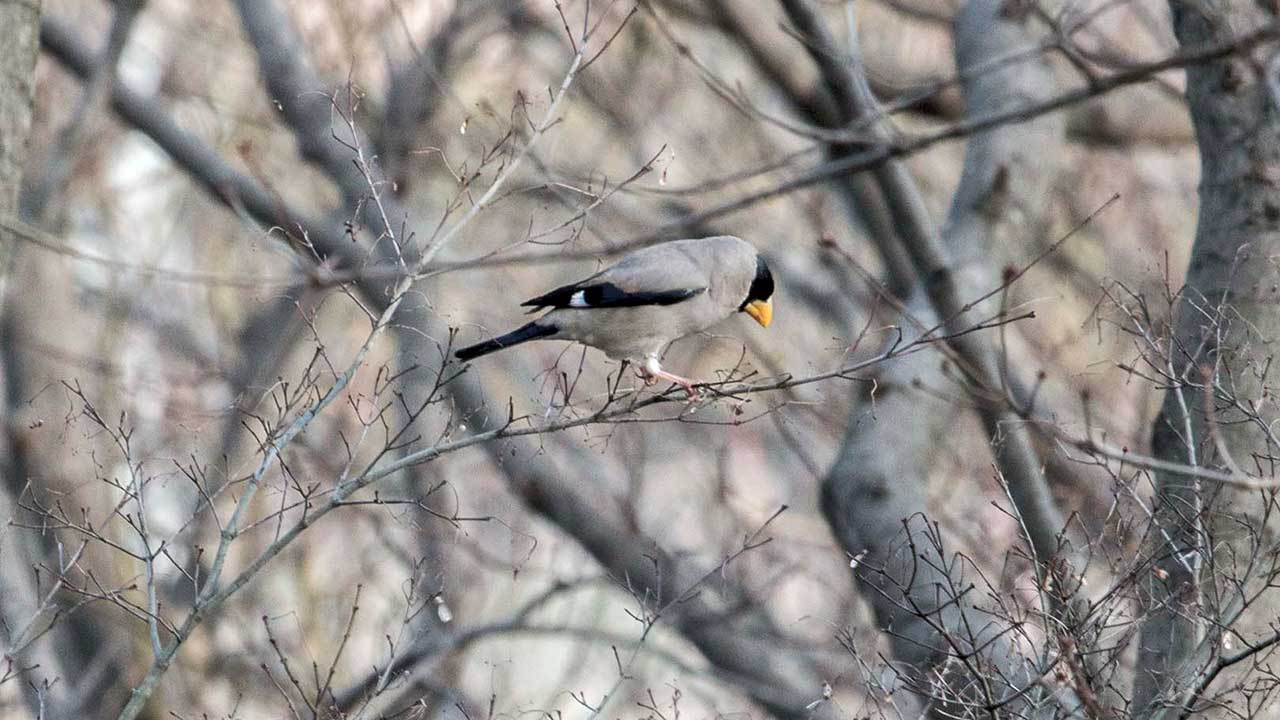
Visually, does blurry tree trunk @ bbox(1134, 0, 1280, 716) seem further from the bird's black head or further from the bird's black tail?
the bird's black tail

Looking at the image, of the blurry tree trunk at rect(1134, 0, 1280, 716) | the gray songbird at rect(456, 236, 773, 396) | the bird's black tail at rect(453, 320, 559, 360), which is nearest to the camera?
the blurry tree trunk at rect(1134, 0, 1280, 716)

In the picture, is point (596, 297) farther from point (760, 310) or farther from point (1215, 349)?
point (1215, 349)

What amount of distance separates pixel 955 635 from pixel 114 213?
10.3 meters

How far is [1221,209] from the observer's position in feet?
17.3

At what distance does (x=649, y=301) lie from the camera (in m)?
5.31

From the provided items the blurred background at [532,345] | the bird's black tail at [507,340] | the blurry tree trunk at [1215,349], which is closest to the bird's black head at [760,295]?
the blurred background at [532,345]

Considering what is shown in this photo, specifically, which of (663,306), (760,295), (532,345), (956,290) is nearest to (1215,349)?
(663,306)

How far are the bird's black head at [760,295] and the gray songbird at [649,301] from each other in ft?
0.23

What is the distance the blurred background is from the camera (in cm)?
400

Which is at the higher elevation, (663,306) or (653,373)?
(663,306)

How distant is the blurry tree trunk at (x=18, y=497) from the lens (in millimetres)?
4348

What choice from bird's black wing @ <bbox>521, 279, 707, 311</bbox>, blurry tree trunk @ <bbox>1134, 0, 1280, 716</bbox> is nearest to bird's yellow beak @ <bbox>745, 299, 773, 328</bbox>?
bird's black wing @ <bbox>521, 279, 707, 311</bbox>

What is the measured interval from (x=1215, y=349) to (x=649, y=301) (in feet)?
7.12

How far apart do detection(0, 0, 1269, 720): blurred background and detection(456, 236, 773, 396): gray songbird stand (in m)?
0.31
